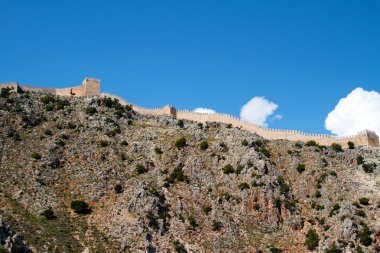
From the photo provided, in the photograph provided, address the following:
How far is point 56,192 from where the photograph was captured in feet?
243

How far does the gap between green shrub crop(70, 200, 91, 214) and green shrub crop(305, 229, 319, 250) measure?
85.3ft

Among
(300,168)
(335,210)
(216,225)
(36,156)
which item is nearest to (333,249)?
(335,210)

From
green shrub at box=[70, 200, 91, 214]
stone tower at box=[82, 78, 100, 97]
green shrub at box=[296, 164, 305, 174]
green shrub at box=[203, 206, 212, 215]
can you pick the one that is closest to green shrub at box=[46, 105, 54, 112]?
stone tower at box=[82, 78, 100, 97]

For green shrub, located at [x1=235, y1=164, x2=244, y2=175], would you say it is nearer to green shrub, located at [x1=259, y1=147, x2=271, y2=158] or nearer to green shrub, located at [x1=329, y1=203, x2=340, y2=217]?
green shrub, located at [x1=259, y1=147, x2=271, y2=158]

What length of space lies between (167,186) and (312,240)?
1902 cm

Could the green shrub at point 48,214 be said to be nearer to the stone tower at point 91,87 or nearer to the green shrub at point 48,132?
the green shrub at point 48,132

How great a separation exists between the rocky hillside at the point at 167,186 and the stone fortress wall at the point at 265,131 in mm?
3826

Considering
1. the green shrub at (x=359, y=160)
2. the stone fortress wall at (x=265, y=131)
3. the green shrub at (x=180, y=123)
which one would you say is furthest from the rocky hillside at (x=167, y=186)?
the stone fortress wall at (x=265, y=131)

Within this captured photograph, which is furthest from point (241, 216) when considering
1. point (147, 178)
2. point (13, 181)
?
point (13, 181)

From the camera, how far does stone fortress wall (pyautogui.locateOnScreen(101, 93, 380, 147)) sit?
96.2 metres

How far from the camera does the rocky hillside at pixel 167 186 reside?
68.8 meters

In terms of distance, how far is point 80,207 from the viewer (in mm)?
71125

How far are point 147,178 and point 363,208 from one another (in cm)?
2764

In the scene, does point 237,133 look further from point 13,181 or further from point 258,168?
point 13,181
